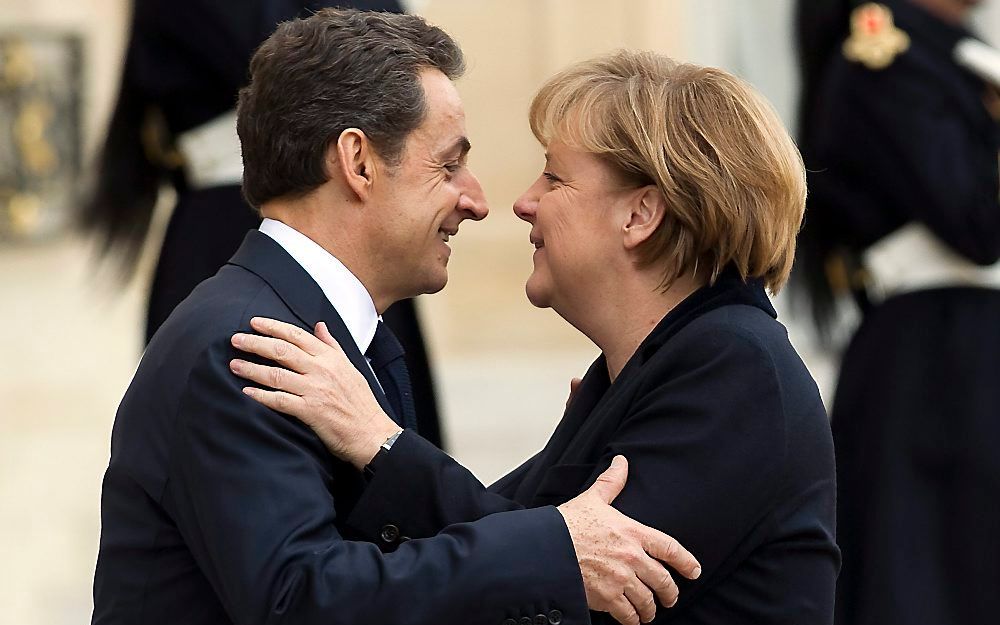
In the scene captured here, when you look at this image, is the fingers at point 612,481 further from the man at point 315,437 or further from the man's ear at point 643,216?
the man's ear at point 643,216

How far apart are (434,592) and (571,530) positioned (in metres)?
0.20

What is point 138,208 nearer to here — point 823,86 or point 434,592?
point 823,86

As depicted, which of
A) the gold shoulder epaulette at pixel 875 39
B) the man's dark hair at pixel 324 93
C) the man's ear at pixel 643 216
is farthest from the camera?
the gold shoulder epaulette at pixel 875 39

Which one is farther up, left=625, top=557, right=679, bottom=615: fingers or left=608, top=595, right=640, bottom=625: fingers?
left=625, top=557, right=679, bottom=615: fingers

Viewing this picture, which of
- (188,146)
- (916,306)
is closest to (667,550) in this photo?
(188,146)

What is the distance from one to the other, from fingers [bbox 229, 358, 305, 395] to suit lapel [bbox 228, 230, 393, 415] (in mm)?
140

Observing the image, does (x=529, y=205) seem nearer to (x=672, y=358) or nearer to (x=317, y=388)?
(x=672, y=358)

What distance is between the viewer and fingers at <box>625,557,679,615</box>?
242 centimetres

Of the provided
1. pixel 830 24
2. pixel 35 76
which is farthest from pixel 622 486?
pixel 35 76

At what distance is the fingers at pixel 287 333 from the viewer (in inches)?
96.7

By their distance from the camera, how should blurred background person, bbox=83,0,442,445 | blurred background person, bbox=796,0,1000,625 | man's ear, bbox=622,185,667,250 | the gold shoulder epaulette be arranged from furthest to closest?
the gold shoulder epaulette, blurred background person, bbox=796,0,1000,625, blurred background person, bbox=83,0,442,445, man's ear, bbox=622,185,667,250

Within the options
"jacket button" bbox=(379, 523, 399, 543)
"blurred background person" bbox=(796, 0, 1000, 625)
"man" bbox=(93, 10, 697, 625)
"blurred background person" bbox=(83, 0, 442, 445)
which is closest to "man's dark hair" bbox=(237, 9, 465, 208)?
"man" bbox=(93, 10, 697, 625)

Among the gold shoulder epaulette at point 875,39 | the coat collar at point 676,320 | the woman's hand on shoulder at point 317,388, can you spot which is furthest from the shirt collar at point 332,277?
the gold shoulder epaulette at point 875,39

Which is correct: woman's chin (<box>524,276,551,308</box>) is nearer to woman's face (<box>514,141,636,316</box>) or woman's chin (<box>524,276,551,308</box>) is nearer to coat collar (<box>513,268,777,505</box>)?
woman's face (<box>514,141,636,316</box>)
